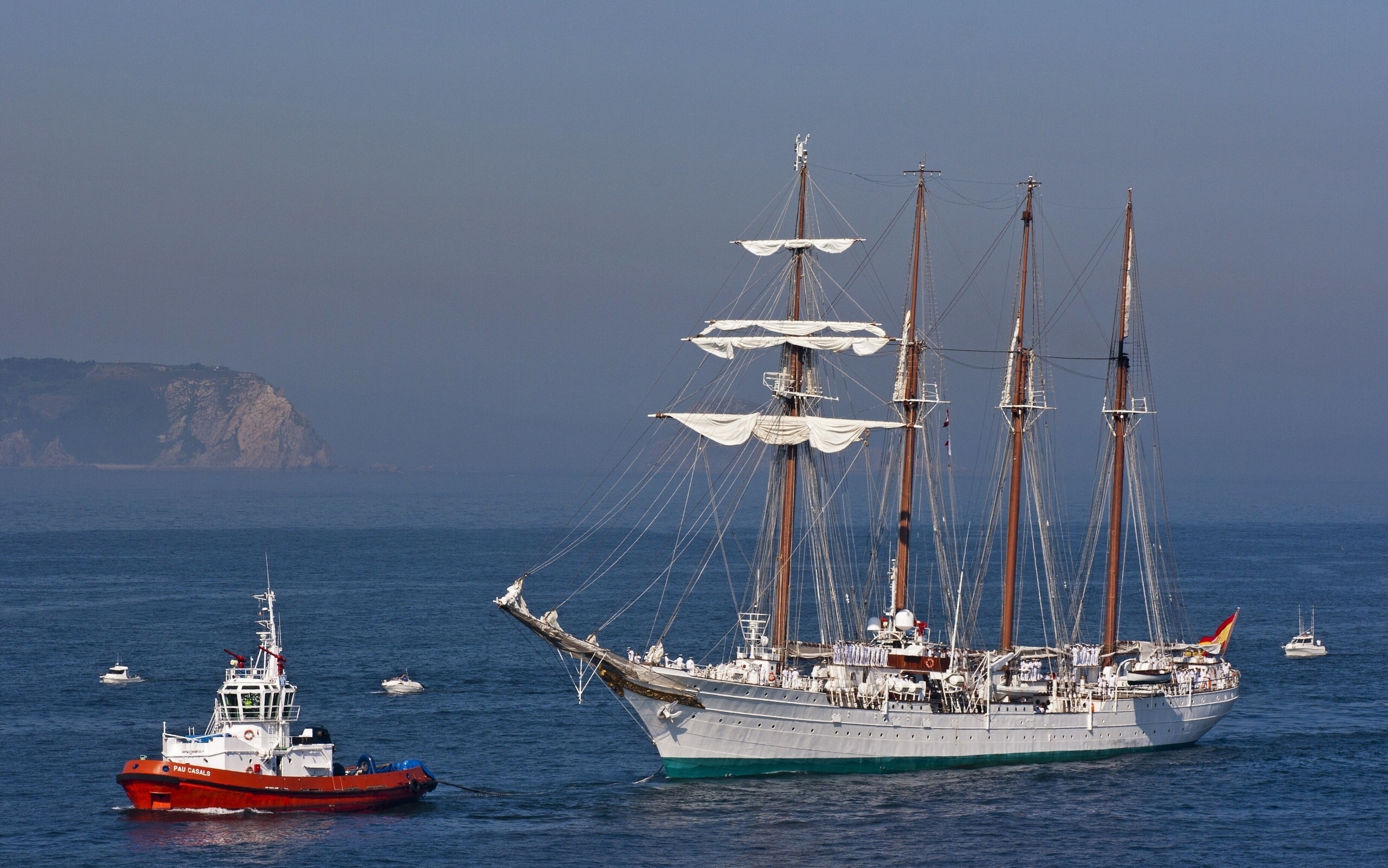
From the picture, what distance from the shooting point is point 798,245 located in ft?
291

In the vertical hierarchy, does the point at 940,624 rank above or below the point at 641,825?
above

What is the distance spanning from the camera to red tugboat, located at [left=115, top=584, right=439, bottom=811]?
2778 inches

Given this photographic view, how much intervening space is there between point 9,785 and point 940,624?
287 feet

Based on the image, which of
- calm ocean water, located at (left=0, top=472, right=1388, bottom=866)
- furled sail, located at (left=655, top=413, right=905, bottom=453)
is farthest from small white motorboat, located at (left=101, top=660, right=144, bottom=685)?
furled sail, located at (left=655, top=413, right=905, bottom=453)

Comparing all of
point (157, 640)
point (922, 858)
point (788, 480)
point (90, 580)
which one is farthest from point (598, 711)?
point (90, 580)

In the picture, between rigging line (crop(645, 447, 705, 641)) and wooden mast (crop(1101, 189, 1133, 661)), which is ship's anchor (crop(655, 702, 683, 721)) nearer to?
rigging line (crop(645, 447, 705, 641))

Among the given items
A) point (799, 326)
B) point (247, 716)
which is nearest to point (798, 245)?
point (799, 326)

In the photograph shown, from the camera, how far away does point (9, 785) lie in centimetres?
7600

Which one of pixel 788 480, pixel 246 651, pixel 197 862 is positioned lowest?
pixel 197 862

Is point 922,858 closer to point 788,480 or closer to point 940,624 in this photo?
point 788,480

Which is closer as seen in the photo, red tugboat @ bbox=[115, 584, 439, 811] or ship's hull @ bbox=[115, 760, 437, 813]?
ship's hull @ bbox=[115, 760, 437, 813]

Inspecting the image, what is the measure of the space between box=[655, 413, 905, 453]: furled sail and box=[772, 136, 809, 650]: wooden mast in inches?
36.6

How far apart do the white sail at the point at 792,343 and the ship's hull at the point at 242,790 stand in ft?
103

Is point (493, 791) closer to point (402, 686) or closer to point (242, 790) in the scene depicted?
point (242, 790)
